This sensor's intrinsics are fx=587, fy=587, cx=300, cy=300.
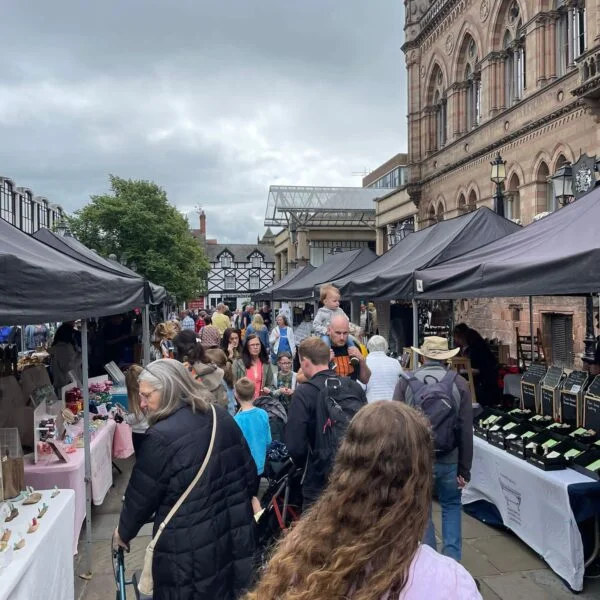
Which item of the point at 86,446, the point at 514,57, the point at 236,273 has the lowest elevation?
the point at 86,446

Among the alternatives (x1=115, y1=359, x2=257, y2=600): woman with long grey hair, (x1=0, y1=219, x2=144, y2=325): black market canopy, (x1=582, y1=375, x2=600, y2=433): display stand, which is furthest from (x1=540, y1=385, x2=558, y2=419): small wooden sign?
(x1=0, y1=219, x2=144, y2=325): black market canopy

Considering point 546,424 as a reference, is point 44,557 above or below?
below

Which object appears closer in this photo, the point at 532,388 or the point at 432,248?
the point at 532,388

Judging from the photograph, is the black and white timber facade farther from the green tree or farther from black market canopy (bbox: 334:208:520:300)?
black market canopy (bbox: 334:208:520:300)

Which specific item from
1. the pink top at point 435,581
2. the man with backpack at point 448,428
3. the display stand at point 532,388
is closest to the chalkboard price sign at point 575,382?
the display stand at point 532,388

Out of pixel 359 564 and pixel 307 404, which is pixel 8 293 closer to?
pixel 307 404

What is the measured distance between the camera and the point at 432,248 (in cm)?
866

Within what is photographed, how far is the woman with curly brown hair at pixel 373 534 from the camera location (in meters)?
1.34

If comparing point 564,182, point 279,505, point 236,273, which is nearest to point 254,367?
point 279,505

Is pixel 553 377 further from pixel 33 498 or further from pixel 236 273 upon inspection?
pixel 236 273

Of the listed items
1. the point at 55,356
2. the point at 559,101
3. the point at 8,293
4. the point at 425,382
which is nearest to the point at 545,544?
the point at 425,382

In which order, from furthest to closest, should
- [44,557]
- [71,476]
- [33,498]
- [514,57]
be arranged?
[514,57]
[71,476]
[33,498]
[44,557]

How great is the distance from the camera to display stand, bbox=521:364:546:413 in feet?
20.0

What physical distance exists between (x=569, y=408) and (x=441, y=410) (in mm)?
2074
